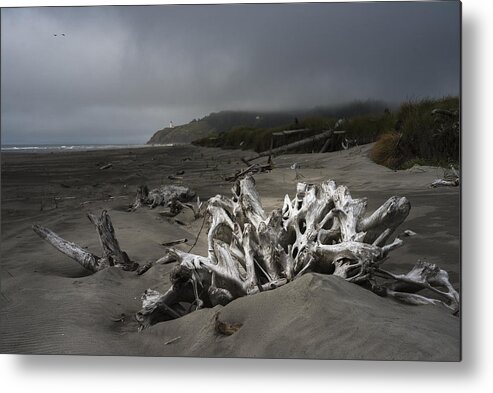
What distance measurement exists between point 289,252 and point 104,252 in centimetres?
99

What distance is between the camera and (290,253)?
11.4 feet

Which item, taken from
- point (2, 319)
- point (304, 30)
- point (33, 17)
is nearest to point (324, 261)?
point (304, 30)

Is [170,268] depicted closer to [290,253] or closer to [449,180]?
[290,253]

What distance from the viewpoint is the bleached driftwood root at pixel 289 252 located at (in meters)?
3.38

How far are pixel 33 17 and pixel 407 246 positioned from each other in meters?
2.30

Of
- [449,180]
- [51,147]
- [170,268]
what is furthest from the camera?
[51,147]

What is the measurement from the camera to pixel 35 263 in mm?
3658

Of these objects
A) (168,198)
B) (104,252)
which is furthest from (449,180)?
(104,252)

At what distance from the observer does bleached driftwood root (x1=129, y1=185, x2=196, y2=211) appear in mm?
3654

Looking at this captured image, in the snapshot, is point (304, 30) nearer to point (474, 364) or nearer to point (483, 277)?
point (483, 277)

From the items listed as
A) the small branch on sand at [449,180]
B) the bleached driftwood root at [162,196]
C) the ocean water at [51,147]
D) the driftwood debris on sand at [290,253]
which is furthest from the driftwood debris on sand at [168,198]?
the small branch on sand at [449,180]

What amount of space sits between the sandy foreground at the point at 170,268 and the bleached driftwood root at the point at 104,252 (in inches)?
1.5

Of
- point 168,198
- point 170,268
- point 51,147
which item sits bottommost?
point 170,268

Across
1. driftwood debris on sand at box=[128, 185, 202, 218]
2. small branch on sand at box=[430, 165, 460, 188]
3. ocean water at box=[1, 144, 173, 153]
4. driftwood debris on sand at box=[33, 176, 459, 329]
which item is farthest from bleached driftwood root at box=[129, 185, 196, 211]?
small branch on sand at box=[430, 165, 460, 188]
